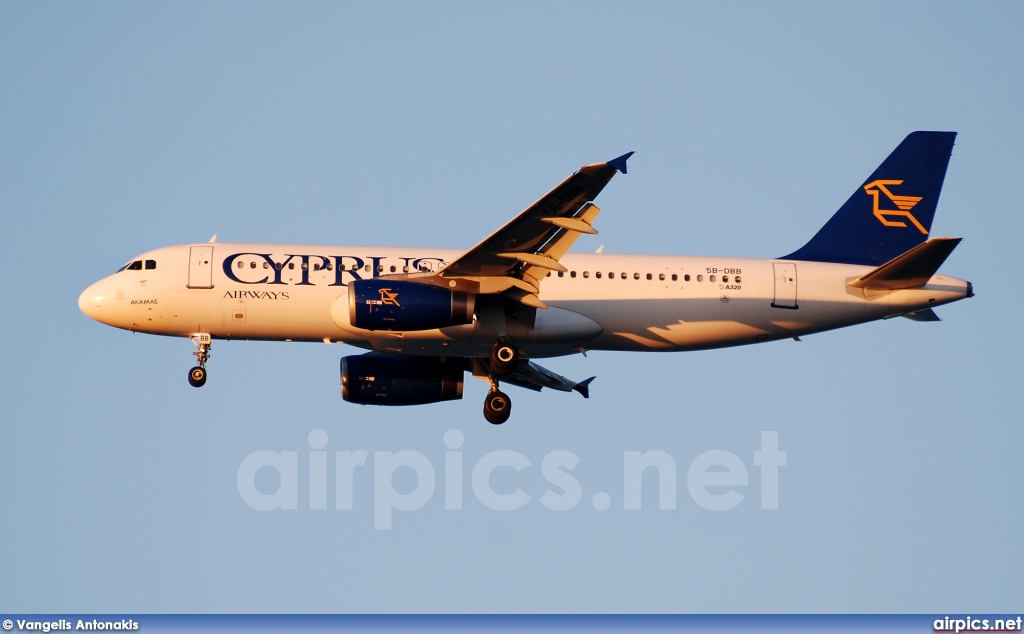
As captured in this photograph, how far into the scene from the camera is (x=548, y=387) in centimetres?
4838

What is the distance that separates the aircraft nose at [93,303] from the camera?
143 ft

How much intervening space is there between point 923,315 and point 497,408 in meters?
12.7

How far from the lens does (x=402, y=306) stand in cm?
3947

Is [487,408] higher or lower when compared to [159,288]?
lower

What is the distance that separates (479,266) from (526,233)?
1.87 meters

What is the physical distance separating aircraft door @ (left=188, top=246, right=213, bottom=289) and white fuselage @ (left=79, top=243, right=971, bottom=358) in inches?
1.1

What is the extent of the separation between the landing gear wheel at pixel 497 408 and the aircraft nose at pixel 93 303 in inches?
456

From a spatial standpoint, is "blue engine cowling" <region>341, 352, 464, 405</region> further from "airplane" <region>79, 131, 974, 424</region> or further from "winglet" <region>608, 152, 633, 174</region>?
"winglet" <region>608, 152, 633, 174</region>

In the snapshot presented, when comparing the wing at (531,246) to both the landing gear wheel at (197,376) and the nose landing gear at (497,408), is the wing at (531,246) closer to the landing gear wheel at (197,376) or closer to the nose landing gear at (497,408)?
the nose landing gear at (497,408)

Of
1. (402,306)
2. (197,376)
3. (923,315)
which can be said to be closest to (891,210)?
(923,315)

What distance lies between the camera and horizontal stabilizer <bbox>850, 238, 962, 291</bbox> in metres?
40.2

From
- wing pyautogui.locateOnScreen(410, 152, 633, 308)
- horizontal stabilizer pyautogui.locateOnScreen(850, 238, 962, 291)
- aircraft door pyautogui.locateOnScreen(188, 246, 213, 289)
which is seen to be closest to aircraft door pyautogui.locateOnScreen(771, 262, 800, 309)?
horizontal stabilizer pyautogui.locateOnScreen(850, 238, 962, 291)

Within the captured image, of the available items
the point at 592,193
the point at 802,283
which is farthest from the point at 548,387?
the point at 592,193

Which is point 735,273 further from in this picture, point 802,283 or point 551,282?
point 551,282
